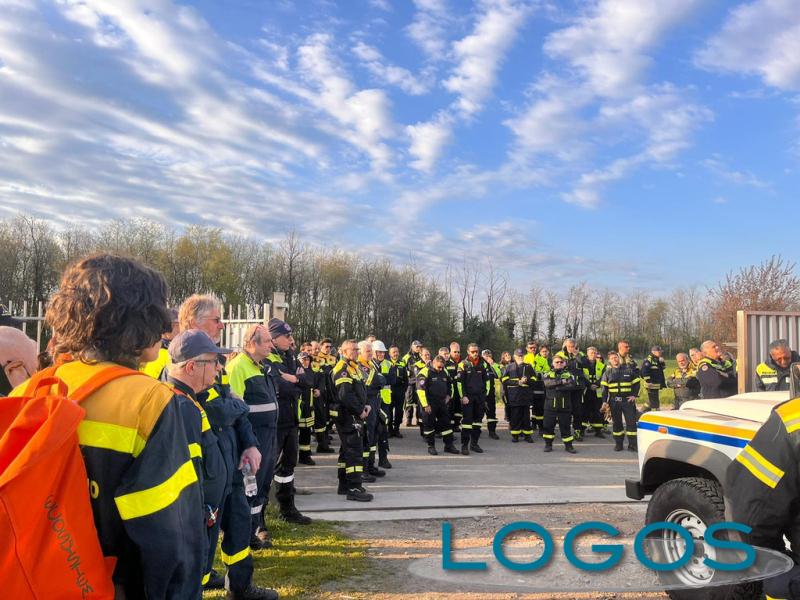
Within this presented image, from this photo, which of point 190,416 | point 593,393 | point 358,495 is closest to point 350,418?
point 358,495

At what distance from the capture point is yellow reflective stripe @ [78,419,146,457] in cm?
170

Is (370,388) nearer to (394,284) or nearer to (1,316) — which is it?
(1,316)

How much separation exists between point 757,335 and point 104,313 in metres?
8.32

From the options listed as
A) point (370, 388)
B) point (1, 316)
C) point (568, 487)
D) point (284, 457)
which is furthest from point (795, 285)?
point (1, 316)

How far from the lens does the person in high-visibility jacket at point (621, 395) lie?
40.8 feet

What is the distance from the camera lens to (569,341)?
519 inches

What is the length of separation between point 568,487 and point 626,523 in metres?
1.96

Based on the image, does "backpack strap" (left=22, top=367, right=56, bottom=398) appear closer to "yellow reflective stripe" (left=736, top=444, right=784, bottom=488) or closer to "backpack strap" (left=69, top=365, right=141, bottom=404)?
"backpack strap" (left=69, top=365, right=141, bottom=404)

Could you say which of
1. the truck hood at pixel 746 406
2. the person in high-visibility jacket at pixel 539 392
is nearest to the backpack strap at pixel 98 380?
the truck hood at pixel 746 406

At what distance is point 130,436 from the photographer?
68.2 inches

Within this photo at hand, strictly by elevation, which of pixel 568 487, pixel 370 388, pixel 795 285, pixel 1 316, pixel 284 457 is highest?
pixel 795 285

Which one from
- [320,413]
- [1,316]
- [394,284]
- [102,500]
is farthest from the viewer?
[394,284]

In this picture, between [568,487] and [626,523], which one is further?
[568,487]

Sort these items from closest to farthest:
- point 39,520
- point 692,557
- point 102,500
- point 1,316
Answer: point 39,520
point 102,500
point 692,557
point 1,316
